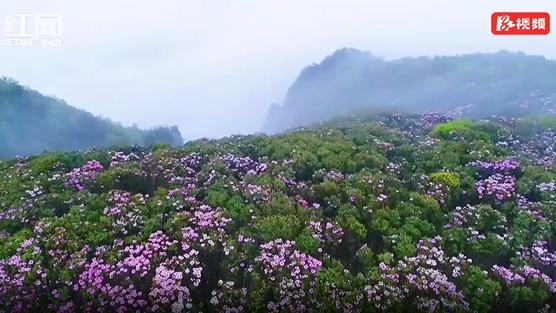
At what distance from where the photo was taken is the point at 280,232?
28.3 feet

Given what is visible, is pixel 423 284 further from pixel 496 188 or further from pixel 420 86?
pixel 420 86

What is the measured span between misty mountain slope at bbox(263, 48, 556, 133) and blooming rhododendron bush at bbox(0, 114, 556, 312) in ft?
58.7

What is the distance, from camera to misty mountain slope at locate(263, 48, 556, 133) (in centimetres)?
3116

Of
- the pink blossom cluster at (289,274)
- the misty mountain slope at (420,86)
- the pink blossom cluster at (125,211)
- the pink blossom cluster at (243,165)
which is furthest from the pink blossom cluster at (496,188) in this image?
the misty mountain slope at (420,86)

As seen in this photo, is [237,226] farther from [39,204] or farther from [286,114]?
[286,114]

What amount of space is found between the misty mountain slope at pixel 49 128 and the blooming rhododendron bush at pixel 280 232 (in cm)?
2414

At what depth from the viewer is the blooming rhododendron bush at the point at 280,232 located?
25.1ft

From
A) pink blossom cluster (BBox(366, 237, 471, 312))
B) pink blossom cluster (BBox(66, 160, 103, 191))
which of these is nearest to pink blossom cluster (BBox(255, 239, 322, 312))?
pink blossom cluster (BBox(366, 237, 471, 312))

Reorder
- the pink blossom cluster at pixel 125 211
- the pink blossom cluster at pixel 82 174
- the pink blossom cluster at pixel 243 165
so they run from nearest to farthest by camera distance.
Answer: the pink blossom cluster at pixel 125 211 < the pink blossom cluster at pixel 82 174 < the pink blossom cluster at pixel 243 165

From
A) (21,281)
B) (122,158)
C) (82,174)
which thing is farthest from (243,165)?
(21,281)

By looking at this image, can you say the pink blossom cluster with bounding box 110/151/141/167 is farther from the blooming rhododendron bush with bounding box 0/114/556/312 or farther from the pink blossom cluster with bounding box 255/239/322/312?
the pink blossom cluster with bounding box 255/239/322/312

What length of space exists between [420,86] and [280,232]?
37.2 m

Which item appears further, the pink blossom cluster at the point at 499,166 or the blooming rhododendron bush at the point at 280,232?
the pink blossom cluster at the point at 499,166

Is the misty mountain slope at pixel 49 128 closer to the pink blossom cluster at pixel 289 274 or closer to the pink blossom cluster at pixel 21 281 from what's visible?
the pink blossom cluster at pixel 21 281
